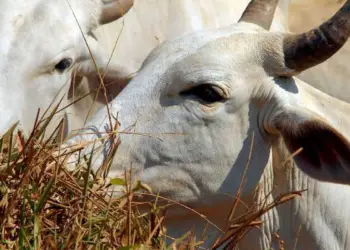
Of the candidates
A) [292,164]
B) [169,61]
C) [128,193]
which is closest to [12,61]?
[169,61]

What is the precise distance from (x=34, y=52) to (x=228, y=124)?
5.97ft

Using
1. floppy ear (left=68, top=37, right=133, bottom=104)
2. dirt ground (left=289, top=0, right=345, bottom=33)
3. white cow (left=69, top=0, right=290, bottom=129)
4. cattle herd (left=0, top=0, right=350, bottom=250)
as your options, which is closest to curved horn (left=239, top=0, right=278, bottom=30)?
cattle herd (left=0, top=0, right=350, bottom=250)

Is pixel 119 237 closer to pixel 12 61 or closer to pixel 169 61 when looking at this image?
pixel 169 61

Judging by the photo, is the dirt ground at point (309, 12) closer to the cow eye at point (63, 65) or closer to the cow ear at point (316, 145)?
the cow eye at point (63, 65)

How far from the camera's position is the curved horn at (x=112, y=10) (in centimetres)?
683

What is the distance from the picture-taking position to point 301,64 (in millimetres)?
4902

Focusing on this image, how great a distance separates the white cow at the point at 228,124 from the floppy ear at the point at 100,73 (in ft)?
5.50

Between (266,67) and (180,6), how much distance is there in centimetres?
273

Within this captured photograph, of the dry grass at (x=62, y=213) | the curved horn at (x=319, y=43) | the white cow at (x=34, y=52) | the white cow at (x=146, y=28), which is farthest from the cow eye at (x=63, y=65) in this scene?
the dry grass at (x=62, y=213)

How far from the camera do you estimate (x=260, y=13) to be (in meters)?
5.44

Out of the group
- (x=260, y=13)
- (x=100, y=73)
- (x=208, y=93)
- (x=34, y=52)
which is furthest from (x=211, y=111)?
(x=100, y=73)

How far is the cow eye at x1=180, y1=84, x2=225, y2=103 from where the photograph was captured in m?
4.88

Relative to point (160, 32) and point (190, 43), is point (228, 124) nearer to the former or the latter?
point (190, 43)

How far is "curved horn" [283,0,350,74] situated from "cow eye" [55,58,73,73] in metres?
1.92
